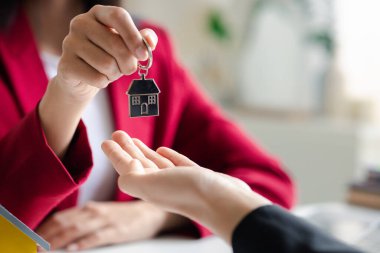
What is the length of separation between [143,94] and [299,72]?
1.57 meters

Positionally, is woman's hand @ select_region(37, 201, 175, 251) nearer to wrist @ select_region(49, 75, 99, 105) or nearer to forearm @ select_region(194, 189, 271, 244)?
wrist @ select_region(49, 75, 99, 105)

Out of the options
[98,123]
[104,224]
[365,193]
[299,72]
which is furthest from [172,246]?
[299,72]

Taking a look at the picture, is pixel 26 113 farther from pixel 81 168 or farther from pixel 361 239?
pixel 361 239

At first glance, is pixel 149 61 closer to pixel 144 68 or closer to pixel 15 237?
pixel 144 68

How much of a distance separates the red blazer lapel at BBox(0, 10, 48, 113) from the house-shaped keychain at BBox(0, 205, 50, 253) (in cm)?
14

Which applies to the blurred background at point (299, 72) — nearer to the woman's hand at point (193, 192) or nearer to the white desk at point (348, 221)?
the white desk at point (348, 221)

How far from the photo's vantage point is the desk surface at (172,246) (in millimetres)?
738

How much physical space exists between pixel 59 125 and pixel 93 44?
0.37 feet

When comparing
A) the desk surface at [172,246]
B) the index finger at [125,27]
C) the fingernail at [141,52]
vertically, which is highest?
the index finger at [125,27]

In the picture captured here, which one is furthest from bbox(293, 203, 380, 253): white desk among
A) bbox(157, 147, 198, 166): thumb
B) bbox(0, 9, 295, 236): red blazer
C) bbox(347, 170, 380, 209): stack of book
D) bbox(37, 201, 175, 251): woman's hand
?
bbox(157, 147, 198, 166): thumb

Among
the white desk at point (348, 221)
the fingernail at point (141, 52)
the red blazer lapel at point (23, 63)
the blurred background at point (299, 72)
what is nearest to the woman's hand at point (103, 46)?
the fingernail at point (141, 52)

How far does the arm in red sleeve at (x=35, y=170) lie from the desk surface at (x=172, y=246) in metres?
0.15

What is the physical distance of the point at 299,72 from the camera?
1993 mm

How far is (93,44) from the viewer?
474 millimetres
